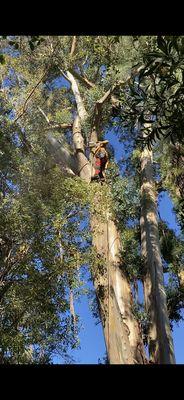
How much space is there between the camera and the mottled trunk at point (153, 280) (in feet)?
27.2

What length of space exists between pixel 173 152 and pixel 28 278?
5377 millimetres

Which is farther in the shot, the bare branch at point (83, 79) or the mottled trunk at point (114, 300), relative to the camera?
the bare branch at point (83, 79)

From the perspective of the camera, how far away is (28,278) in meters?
6.95

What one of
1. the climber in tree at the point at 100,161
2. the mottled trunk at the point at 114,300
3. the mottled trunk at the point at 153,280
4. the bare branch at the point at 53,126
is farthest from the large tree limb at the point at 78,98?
the mottled trunk at the point at 114,300

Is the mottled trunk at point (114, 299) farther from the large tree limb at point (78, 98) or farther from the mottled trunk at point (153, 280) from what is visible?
the large tree limb at point (78, 98)

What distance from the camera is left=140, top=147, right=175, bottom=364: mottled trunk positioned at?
27.2ft

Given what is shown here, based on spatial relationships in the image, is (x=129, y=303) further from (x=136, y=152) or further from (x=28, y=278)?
(x=136, y=152)

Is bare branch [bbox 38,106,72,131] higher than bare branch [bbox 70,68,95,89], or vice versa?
bare branch [bbox 70,68,95,89]

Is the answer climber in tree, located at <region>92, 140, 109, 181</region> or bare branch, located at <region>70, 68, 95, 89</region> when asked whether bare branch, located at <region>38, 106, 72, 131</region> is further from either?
climber in tree, located at <region>92, 140, 109, 181</region>

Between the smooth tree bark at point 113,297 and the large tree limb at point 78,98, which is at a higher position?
the large tree limb at point 78,98

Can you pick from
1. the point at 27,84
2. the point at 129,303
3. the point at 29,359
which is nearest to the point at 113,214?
the point at 129,303

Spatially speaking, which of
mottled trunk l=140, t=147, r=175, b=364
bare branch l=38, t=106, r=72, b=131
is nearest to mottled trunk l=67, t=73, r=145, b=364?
mottled trunk l=140, t=147, r=175, b=364

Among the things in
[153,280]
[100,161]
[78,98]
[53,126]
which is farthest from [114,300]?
[78,98]

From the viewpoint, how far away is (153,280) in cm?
952
